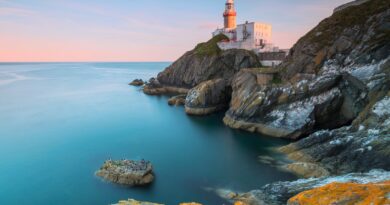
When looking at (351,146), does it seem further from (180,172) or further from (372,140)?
(180,172)

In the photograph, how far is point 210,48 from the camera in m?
70.4

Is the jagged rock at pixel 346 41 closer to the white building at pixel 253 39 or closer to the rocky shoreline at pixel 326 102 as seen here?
the rocky shoreline at pixel 326 102

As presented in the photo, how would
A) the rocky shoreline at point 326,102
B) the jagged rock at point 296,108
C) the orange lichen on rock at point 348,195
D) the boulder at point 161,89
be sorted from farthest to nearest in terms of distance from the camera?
1. the boulder at point 161,89
2. the jagged rock at point 296,108
3. the rocky shoreline at point 326,102
4. the orange lichen on rock at point 348,195

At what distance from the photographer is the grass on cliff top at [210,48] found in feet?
225

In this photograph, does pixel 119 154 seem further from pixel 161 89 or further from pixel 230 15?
pixel 230 15

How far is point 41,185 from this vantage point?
2300cm

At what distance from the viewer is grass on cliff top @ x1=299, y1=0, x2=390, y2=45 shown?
34688mm

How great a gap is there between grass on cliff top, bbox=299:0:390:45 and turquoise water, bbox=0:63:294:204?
1679cm

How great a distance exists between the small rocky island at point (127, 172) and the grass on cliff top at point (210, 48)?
47.8 m

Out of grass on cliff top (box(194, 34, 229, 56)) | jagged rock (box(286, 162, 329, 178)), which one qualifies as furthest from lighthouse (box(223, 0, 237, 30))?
jagged rock (box(286, 162, 329, 178))

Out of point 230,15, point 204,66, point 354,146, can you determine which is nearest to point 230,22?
point 230,15

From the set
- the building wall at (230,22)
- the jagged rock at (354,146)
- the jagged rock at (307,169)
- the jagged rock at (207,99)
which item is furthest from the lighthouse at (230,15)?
the jagged rock at (307,169)

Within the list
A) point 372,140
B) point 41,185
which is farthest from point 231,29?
point 41,185

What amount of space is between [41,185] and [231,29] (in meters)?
65.4
